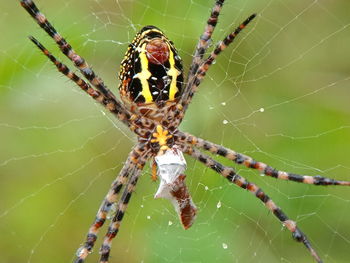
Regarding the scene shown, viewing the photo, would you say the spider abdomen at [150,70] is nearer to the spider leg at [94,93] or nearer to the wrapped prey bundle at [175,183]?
the spider leg at [94,93]

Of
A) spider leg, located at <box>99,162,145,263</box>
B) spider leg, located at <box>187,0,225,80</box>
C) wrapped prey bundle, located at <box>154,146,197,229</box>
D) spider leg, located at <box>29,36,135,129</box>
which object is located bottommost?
spider leg, located at <box>99,162,145,263</box>

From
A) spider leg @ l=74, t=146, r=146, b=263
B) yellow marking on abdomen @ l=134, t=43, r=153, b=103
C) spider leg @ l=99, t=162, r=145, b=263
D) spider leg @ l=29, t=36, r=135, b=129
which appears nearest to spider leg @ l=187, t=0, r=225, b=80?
yellow marking on abdomen @ l=134, t=43, r=153, b=103

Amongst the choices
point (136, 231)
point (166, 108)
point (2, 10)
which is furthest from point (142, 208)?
point (2, 10)

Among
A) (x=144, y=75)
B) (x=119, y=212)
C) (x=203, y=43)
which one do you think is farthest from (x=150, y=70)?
(x=119, y=212)

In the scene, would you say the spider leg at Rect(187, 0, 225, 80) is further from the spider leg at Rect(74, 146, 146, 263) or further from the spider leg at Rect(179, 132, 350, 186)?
the spider leg at Rect(74, 146, 146, 263)

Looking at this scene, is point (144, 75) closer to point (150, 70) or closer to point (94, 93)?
point (150, 70)

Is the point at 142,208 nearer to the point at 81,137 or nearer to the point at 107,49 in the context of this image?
the point at 81,137

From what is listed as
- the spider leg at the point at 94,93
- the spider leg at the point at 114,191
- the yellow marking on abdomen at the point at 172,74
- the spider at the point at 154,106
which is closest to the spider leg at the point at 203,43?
the spider at the point at 154,106
